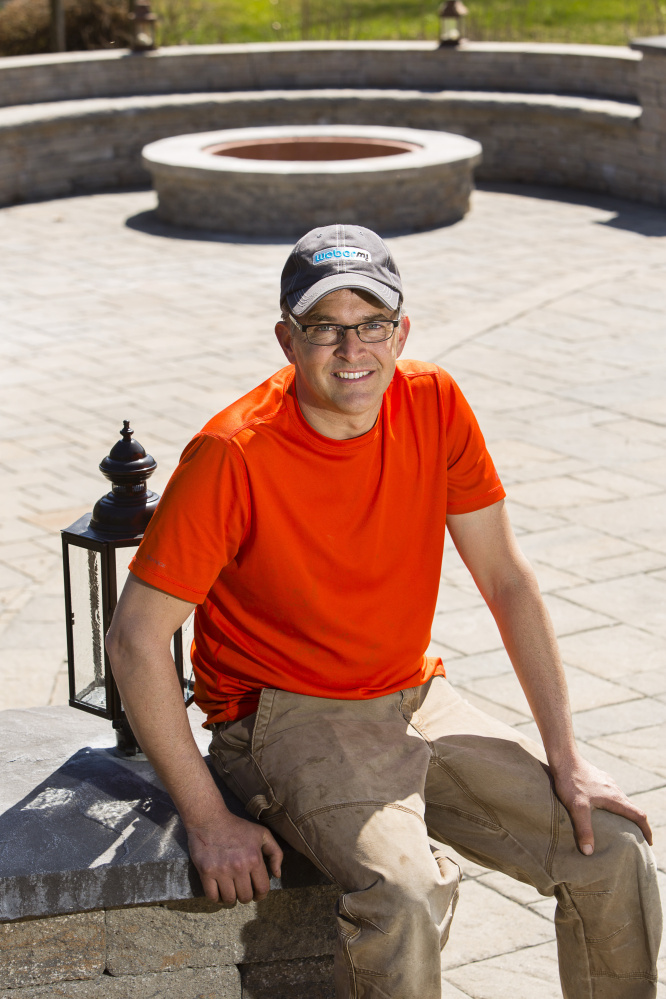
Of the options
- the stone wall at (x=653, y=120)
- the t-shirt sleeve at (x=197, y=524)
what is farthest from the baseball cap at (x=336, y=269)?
the stone wall at (x=653, y=120)

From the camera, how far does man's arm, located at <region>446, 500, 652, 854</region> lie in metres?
2.25

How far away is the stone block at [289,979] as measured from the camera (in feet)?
7.56

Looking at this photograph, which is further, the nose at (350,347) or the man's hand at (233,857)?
the nose at (350,347)

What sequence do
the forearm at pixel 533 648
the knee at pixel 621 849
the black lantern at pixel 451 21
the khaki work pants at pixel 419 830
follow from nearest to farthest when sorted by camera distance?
the khaki work pants at pixel 419 830 < the knee at pixel 621 849 < the forearm at pixel 533 648 < the black lantern at pixel 451 21

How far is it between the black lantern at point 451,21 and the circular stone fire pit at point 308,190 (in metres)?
3.00

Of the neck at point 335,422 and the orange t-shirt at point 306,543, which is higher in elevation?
the neck at point 335,422

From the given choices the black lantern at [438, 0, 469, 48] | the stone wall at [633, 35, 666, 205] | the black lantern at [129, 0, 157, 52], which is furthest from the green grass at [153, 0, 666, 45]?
the stone wall at [633, 35, 666, 205]

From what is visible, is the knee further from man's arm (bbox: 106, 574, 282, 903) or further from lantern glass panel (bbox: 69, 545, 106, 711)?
lantern glass panel (bbox: 69, 545, 106, 711)

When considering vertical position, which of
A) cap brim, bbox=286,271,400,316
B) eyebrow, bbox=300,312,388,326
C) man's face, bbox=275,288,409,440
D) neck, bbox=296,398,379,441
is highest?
cap brim, bbox=286,271,400,316

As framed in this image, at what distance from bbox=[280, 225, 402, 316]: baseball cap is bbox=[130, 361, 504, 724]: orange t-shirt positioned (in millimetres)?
205

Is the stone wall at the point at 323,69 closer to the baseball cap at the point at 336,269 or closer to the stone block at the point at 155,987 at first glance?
the baseball cap at the point at 336,269

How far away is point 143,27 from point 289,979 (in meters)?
13.6

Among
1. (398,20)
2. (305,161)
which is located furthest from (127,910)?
(398,20)

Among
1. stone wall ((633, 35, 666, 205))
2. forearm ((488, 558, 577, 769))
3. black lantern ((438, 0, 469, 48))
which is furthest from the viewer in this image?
black lantern ((438, 0, 469, 48))
